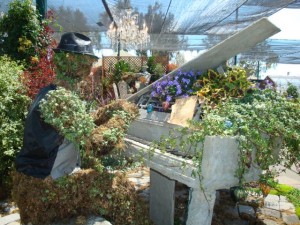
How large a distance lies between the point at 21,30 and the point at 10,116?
292 centimetres

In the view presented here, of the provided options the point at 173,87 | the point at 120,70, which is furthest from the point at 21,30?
the point at 173,87

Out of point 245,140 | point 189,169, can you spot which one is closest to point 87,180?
point 189,169

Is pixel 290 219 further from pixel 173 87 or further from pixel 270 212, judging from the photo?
pixel 173 87

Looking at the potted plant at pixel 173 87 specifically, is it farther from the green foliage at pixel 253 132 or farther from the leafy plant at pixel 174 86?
the green foliage at pixel 253 132

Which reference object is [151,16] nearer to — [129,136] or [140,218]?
[129,136]

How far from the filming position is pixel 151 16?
11.3 meters

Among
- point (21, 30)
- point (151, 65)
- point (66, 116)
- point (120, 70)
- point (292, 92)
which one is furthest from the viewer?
point (151, 65)

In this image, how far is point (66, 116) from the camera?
6.98 feet

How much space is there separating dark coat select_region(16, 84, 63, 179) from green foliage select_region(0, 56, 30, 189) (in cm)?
171

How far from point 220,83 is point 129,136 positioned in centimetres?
110

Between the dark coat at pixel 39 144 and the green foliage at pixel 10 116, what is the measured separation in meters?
1.71

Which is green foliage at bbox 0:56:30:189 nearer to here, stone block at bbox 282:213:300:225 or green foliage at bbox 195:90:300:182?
green foliage at bbox 195:90:300:182

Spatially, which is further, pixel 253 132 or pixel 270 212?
pixel 270 212

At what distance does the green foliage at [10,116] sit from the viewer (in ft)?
13.2
